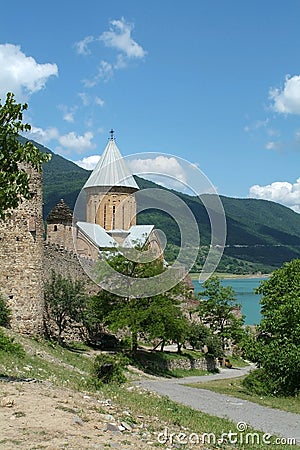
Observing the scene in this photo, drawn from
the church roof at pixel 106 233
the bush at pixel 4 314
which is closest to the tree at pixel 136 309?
the bush at pixel 4 314

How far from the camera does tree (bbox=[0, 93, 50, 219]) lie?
8929mm

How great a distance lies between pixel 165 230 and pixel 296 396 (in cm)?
1880

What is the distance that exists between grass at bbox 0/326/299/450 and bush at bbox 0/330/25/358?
0.82ft

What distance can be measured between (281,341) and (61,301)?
27.1 ft

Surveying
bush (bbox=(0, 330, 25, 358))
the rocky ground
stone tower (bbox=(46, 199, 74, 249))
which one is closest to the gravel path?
the rocky ground

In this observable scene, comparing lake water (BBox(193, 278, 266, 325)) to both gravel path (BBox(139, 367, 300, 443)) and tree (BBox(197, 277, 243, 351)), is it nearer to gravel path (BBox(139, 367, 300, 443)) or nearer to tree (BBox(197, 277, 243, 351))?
tree (BBox(197, 277, 243, 351))

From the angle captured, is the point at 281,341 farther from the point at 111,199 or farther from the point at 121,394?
the point at 111,199

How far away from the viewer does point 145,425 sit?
733cm

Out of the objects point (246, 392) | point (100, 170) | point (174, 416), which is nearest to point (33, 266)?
point (246, 392)

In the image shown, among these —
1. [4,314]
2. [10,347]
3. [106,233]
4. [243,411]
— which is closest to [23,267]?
[4,314]

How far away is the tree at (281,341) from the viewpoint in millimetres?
18031

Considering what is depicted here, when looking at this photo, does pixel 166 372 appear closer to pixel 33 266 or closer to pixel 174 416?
pixel 33 266

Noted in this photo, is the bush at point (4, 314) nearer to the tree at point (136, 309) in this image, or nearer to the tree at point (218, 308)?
the tree at point (136, 309)

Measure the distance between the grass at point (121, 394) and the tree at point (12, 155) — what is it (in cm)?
358
